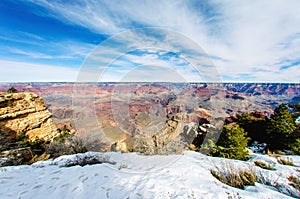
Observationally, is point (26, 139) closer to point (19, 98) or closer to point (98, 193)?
point (19, 98)

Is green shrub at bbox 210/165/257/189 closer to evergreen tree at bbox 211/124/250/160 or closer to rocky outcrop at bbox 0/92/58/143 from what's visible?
evergreen tree at bbox 211/124/250/160

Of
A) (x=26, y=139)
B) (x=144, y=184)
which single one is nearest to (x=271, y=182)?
(x=144, y=184)

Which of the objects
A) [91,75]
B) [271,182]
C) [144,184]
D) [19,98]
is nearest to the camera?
[144,184]

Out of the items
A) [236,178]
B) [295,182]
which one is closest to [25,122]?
[236,178]

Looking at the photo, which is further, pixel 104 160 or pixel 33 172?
pixel 104 160

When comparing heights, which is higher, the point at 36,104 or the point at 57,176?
the point at 36,104
